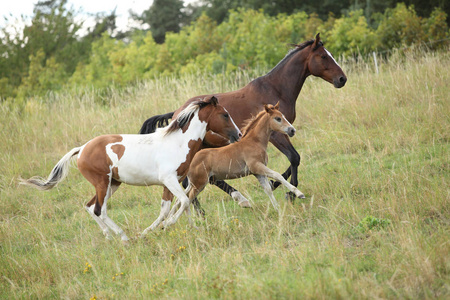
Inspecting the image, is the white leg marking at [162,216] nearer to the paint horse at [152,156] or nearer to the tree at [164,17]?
the paint horse at [152,156]

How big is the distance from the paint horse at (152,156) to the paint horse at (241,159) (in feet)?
1.36

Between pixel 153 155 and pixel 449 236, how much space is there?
3343mm

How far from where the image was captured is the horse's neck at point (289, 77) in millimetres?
7461

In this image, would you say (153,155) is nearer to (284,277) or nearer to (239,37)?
(284,277)

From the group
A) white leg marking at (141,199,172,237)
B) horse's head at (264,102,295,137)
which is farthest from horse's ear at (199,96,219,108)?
white leg marking at (141,199,172,237)

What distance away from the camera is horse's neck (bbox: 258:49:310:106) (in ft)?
24.5

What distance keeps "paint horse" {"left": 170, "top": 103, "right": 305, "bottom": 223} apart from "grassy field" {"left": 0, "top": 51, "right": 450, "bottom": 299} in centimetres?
45

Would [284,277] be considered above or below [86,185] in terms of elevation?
above

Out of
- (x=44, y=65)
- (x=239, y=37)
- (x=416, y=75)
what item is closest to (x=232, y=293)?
(x=416, y=75)

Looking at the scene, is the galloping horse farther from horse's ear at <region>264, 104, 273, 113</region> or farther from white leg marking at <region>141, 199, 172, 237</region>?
white leg marking at <region>141, 199, 172, 237</region>

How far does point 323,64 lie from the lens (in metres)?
7.49

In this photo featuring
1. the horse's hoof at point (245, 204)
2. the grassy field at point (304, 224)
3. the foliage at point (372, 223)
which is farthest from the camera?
the horse's hoof at point (245, 204)

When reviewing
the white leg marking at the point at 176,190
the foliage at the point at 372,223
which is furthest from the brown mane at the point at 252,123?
the foliage at the point at 372,223

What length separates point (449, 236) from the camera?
4.43 m
